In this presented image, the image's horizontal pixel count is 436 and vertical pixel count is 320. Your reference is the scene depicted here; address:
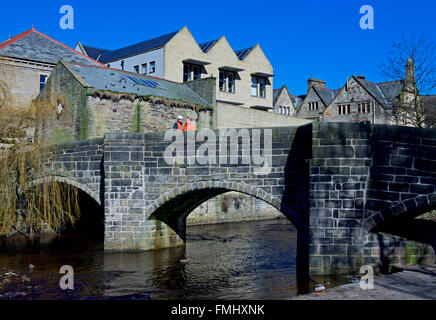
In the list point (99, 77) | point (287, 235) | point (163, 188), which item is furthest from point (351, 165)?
point (99, 77)

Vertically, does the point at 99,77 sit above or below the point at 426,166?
above

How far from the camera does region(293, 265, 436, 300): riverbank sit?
8242mm

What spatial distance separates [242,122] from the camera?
29.2 m

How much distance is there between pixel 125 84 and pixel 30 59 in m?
7.69

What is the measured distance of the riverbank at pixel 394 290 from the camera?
8.24 meters

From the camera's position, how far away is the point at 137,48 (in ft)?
125

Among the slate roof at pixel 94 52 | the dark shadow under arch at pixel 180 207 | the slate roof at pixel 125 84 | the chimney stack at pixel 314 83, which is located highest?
the slate roof at pixel 94 52

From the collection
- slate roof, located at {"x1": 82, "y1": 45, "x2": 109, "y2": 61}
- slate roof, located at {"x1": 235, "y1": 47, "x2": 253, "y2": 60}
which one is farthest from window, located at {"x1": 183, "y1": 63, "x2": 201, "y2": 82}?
slate roof, located at {"x1": 82, "y1": 45, "x2": 109, "y2": 61}

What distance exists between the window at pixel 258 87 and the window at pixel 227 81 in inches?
91.9

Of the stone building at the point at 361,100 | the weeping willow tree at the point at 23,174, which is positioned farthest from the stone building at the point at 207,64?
the weeping willow tree at the point at 23,174

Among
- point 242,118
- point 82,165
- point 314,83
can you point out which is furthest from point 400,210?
point 314,83

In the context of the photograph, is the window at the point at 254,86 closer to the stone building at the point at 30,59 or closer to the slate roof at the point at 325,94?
the slate roof at the point at 325,94
